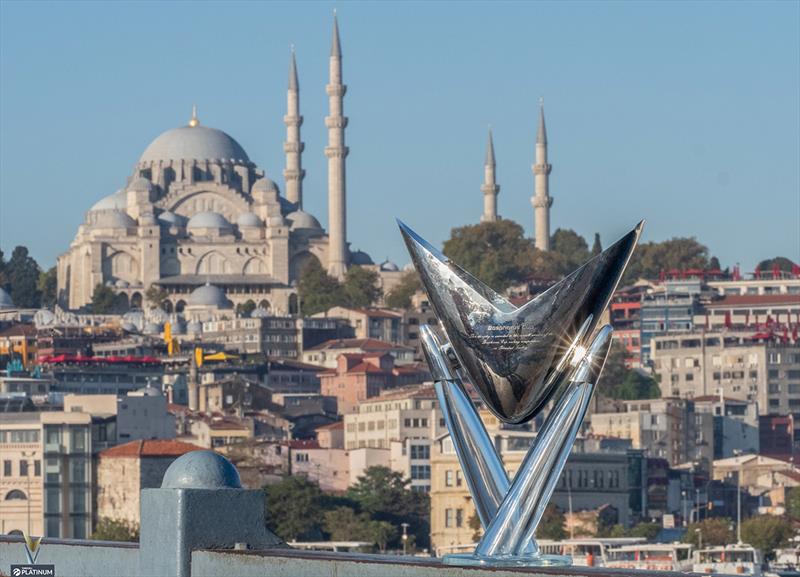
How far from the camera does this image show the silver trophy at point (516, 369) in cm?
1354

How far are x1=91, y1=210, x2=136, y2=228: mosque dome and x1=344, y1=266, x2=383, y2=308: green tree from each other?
419 inches

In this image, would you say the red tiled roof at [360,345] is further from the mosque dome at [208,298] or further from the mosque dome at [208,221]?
the mosque dome at [208,221]

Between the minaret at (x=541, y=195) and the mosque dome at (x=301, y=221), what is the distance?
10758 millimetres

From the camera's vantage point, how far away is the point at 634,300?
393 feet

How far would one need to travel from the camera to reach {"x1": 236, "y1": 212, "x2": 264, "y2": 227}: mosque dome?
418 feet

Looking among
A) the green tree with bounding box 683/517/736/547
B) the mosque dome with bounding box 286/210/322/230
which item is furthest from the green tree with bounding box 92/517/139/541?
the mosque dome with bounding box 286/210/322/230

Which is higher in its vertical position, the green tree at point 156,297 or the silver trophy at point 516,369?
the green tree at point 156,297

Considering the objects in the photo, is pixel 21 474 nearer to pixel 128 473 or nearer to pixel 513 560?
pixel 128 473

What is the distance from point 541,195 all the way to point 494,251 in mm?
3434

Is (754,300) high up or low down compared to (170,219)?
down

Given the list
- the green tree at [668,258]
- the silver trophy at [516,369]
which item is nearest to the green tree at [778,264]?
the green tree at [668,258]

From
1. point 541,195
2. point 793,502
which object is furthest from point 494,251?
point 793,502

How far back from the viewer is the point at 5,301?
12238 centimetres

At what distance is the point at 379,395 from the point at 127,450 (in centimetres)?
2562
